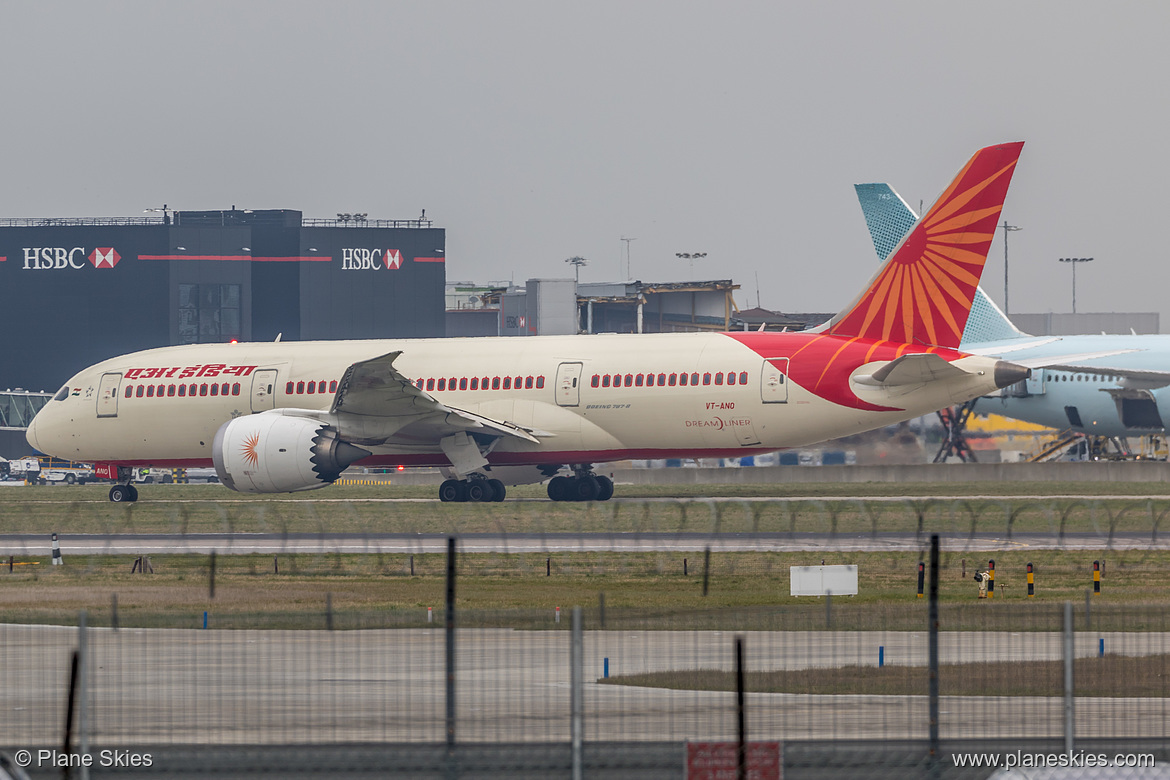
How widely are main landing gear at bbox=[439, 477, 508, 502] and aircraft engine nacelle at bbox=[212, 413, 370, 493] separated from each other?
3.66 m

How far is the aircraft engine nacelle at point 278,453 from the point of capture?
42.5m

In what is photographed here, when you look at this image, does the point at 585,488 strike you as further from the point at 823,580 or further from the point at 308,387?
the point at 823,580

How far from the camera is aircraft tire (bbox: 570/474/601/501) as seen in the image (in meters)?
46.3

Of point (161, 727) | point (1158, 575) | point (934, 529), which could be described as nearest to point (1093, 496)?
point (934, 529)

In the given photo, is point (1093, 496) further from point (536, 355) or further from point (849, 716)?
point (849, 716)

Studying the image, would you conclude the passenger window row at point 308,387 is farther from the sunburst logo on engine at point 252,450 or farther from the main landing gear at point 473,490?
the main landing gear at point 473,490

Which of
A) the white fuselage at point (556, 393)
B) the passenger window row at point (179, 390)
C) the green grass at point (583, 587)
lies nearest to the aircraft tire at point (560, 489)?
the white fuselage at point (556, 393)

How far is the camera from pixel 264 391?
154 ft

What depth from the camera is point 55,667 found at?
15531 mm

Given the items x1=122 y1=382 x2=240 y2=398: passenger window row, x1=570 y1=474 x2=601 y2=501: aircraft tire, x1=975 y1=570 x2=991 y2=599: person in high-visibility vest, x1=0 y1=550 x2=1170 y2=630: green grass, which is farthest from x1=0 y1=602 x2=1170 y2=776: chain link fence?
x1=122 y1=382 x2=240 y2=398: passenger window row

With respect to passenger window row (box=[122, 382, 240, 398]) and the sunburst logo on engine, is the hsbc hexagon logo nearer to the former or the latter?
passenger window row (box=[122, 382, 240, 398])

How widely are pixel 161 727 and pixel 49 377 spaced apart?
109958mm

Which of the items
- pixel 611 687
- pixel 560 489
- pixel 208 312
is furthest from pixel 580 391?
pixel 208 312

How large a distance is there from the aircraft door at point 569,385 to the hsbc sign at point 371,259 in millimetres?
78115
